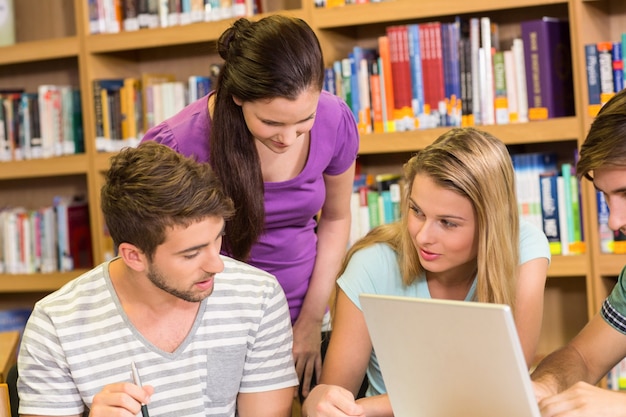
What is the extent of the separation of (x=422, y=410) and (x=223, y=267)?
1.67ft

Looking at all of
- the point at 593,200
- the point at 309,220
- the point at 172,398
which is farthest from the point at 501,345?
the point at 593,200

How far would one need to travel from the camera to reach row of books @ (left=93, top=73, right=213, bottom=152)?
3324 millimetres

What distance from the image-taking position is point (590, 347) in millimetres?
1679

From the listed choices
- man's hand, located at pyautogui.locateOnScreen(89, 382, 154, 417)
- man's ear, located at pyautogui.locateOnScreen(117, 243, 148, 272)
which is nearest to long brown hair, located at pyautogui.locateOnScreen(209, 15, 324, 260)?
man's ear, located at pyautogui.locateOnScreen(117, 243, 148, 272)

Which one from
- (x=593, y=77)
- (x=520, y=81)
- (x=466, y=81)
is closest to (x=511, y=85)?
(x=520, y=81)

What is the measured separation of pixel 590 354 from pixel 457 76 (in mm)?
1380

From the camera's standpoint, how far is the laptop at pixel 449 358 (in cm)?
108

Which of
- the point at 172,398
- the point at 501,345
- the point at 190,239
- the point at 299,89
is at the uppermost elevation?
the point at 299,89

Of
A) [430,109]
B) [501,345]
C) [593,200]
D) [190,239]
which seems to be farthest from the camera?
[430,109]

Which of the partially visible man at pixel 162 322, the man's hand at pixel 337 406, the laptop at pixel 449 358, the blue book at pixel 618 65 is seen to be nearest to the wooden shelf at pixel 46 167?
the partially visible man at pixel 162 322

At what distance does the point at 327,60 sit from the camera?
305cm

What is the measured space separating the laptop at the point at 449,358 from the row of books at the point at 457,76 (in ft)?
5.64

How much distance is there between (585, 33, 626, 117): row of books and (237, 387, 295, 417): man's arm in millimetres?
1486

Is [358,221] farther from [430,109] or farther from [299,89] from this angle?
[299,89]
